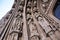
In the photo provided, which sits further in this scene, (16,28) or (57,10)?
(57,10)

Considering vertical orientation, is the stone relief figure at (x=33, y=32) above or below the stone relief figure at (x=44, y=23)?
below

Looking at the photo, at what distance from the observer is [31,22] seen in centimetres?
336

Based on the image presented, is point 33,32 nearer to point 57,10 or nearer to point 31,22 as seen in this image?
point 31,22

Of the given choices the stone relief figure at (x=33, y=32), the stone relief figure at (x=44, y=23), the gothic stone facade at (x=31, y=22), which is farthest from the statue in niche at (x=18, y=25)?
the stone relief figure at (x=44, y=23)

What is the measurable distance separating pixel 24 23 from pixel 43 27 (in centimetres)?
38

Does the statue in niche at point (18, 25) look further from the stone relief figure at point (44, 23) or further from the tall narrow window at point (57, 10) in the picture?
the tall narrow window at point (57, 10)

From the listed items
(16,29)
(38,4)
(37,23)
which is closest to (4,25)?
(16,29)

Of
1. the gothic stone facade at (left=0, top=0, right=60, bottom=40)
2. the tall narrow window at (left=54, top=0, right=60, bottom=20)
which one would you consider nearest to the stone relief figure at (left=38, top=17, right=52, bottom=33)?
the gothic stone facade at (left=0, top=0, right=60, bottom=40)

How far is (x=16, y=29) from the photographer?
3.04 m

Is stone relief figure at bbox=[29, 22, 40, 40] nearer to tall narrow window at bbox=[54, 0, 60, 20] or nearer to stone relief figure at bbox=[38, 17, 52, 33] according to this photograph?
stone relief figure at bbox=[38, 17, 52, 33]

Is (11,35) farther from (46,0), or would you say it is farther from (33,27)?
(46,0)

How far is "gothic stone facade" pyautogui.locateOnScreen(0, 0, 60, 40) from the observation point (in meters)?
2.89

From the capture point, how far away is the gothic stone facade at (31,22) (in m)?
2.89

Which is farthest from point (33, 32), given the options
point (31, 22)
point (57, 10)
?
point (57, 10)
